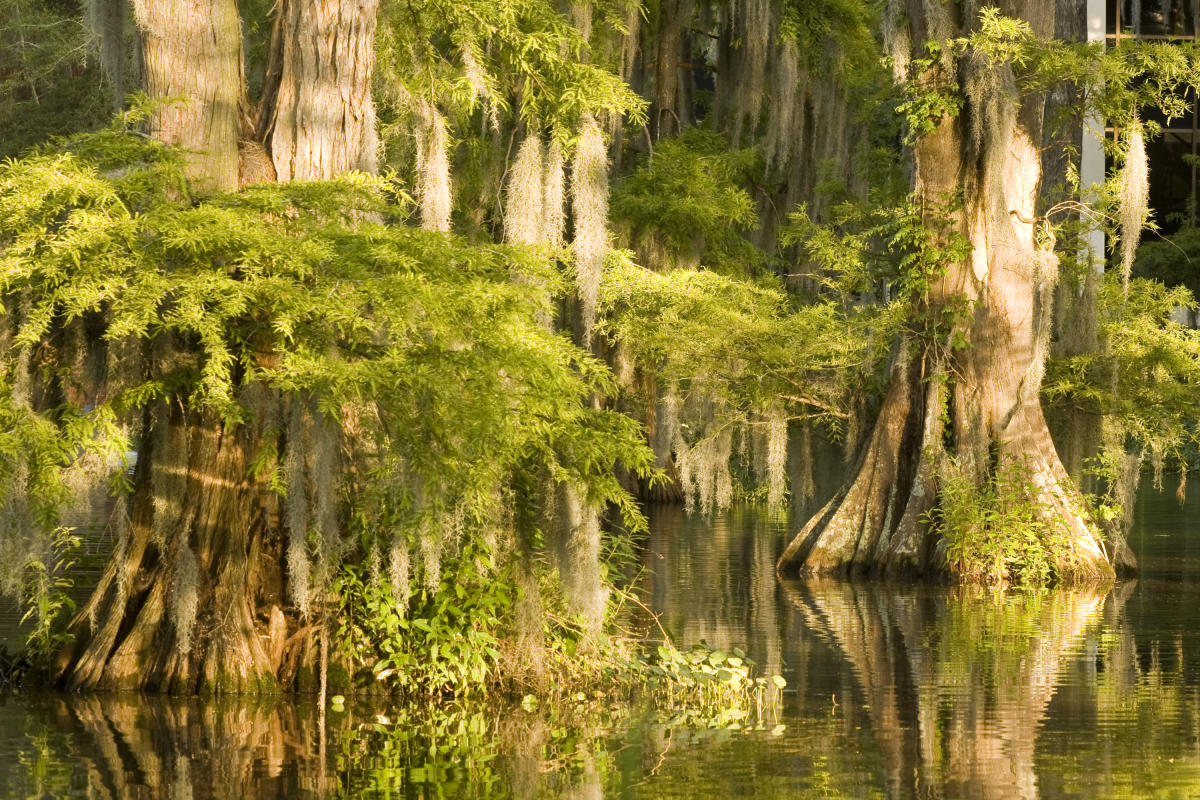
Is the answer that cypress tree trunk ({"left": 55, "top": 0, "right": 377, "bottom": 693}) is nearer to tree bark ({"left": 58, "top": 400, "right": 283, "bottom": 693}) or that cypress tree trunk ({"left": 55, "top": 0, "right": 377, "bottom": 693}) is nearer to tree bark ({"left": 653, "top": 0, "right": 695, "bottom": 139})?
tree bark ({"left": 58, "top": 400, "right": 283, "bottom": 693})

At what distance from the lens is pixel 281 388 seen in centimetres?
955

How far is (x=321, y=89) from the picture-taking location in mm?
11109

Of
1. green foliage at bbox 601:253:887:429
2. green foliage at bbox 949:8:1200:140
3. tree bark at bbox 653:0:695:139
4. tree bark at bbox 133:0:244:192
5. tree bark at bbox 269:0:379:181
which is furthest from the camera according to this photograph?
tree bark at bbox 653:0:695:139

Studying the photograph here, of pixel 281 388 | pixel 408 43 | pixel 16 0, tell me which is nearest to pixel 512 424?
pixel 281 388

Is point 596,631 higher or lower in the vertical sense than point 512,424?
lower

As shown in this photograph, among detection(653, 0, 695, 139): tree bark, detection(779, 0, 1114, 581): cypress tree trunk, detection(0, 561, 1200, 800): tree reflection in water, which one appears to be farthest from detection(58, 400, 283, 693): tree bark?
detection(653, 0, 695, 139): tree bark

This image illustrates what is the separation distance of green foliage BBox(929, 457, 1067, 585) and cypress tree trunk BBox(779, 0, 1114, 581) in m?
0.08

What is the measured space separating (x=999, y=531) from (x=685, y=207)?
7.51 metres

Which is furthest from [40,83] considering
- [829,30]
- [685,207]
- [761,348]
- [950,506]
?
[950,506]

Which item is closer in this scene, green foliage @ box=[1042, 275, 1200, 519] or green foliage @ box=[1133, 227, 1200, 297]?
green foliage @ box=[1042, 275, 1200, 519]

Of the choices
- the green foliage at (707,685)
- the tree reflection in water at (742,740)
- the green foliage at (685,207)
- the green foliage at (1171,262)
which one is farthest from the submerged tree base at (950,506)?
the green foliage at (1171,262)

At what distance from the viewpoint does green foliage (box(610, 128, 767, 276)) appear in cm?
2395

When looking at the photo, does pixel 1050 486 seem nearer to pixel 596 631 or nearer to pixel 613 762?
pixel 596 631

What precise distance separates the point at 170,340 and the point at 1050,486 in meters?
10.6
